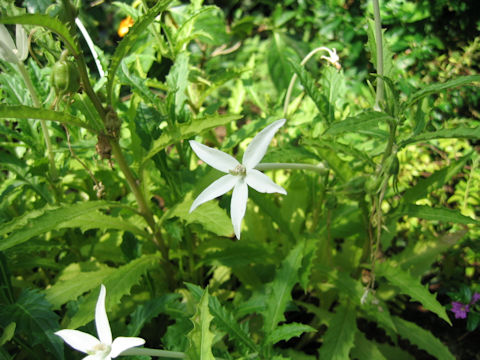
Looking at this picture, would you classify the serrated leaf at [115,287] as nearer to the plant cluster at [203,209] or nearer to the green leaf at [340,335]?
the plant cluster at [203,209]

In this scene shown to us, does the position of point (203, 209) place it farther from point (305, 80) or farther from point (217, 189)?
point (305, 80)

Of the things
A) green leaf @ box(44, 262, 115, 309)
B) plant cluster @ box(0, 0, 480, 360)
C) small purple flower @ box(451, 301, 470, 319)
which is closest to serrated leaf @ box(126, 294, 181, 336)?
plant cluster @ box(0, 0, 480, 360)

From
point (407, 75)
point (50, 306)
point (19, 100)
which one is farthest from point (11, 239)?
point (407, 75)

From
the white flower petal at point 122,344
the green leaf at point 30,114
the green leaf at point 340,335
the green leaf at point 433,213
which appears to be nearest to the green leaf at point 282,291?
the green leaf at point 340,335

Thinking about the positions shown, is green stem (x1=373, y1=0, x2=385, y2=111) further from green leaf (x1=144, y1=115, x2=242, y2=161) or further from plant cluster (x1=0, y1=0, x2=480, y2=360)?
green leaf (x1=144, y1=115, x2=242, y2=161)

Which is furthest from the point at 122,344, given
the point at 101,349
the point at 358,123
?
the point at 358,123

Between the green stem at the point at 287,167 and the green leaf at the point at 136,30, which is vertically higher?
the green leaf at the point at 136,30
